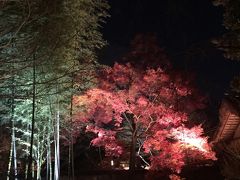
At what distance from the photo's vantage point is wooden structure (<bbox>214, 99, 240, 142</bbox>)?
36.0ft

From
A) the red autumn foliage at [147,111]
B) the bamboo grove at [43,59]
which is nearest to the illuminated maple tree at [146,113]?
the red autumn foliage at [147,111]

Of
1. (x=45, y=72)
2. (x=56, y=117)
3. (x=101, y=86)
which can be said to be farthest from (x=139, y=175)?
(x=45, y=72)

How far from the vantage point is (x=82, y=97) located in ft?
42.0

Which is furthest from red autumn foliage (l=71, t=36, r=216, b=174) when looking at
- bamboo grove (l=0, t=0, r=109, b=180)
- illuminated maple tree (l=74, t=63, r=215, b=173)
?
bamboo grove (l=0, t=0, r=109, b=180)

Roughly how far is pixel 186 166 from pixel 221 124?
296cm

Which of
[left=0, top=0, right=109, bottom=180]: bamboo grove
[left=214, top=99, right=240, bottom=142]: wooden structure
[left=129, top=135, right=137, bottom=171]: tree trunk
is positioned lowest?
[left=129, top=135, right=137, bottom=171]: tree trunk

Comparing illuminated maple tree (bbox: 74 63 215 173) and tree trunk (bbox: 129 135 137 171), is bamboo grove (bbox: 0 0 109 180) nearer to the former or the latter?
illuminated maple tree (bbox: 74 63 215 173)

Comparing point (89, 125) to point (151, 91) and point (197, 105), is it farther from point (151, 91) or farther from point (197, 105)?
point (197, 105)

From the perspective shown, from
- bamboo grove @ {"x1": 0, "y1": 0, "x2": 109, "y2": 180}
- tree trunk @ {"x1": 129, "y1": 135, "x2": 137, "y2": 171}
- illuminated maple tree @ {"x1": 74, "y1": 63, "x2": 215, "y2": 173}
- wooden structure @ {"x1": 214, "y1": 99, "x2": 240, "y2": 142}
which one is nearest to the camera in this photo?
bamboo grove @ {"x1": 0, "y1": 0, "x2": 109, "y2": 180}

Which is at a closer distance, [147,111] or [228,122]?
[228,122]

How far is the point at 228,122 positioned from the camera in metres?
11.9

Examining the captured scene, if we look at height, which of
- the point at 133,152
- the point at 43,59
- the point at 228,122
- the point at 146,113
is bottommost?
the point at 133,152

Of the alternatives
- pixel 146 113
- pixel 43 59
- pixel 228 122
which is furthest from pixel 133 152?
pixel 43 59

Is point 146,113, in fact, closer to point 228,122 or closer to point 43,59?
point 228,122
